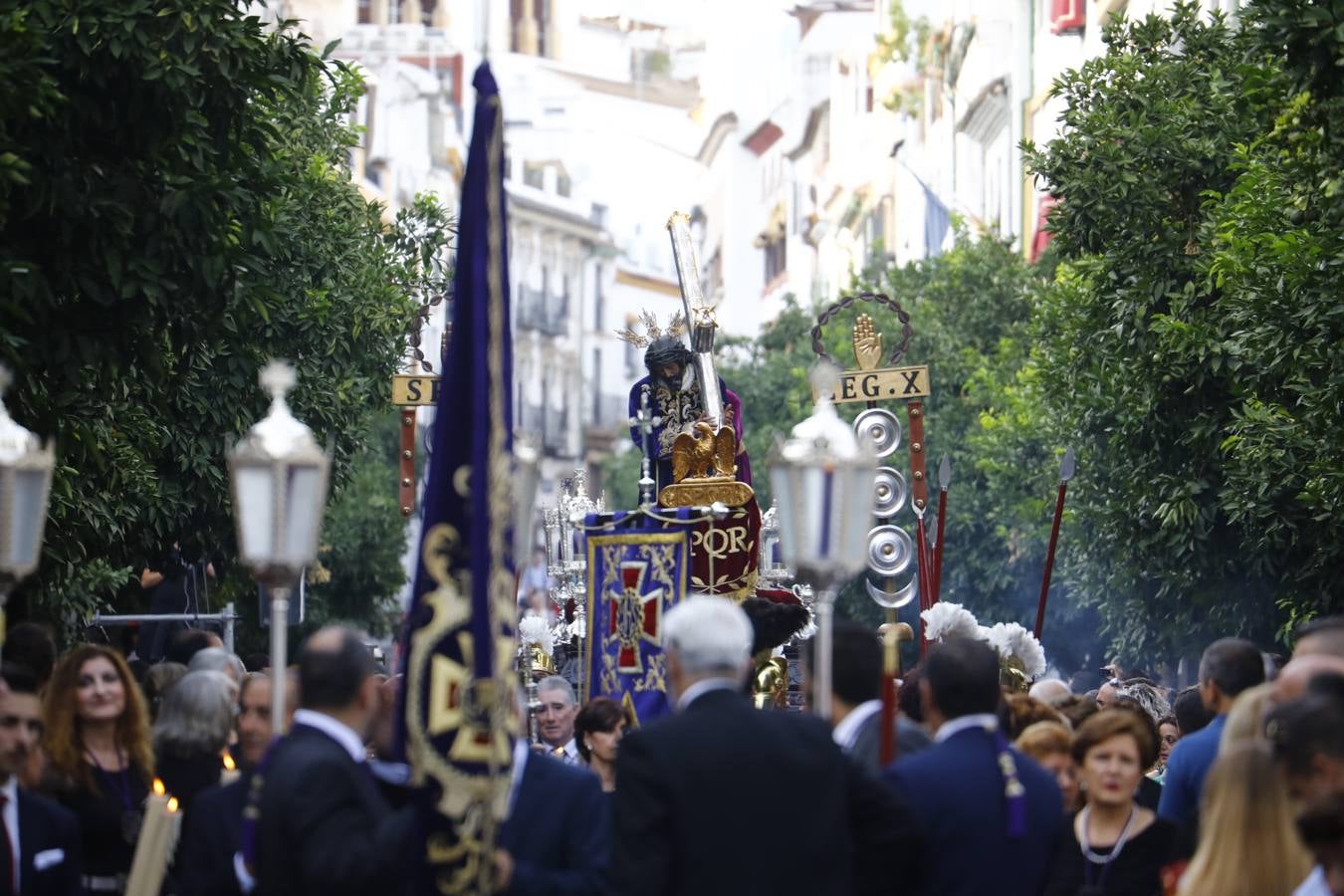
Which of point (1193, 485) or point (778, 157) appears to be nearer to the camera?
point (1193, 485)

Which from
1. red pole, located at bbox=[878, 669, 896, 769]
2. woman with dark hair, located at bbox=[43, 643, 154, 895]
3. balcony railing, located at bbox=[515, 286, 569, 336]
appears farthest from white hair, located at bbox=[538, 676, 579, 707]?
balcony railing, located at bbox=[515, 286, 569, 336]

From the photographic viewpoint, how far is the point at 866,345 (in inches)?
748

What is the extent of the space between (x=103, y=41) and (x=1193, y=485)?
12013 mm

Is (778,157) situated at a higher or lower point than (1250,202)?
higher

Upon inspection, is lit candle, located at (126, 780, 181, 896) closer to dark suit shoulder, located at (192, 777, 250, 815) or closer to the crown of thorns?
dark suit shoulder, located at (192, 777, 250, 815)

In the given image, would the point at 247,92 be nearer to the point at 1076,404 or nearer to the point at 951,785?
the point at 951,785

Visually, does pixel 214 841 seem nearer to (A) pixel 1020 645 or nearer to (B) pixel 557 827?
(B) pixel 557 827

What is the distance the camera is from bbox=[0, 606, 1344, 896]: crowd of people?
7.36m

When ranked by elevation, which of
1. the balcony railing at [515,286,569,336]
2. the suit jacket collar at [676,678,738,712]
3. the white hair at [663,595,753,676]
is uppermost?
the balcony railing at [515,286,569,336]

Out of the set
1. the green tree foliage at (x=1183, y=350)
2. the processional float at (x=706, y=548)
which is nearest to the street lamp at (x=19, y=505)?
the processional float at (x=706, y=548)

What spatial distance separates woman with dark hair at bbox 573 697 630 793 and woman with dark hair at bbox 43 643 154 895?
203cm

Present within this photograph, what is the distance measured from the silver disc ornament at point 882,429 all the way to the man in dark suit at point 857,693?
908 cm

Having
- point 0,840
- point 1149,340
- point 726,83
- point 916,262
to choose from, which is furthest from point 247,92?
point 726,83

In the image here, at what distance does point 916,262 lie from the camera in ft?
147
